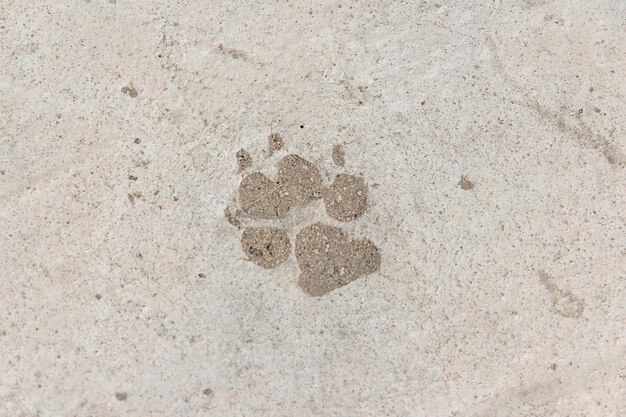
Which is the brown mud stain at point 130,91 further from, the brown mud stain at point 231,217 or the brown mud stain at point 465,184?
the brown mud stain at point 465,184

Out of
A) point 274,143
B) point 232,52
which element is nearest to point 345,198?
point 274,143

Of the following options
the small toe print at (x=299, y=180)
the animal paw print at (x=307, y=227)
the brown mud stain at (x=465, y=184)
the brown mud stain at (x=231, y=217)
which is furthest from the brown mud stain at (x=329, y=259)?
the brown mud stain at (x=465, y=184)

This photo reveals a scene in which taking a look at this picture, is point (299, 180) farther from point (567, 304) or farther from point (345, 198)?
point (567, 304)

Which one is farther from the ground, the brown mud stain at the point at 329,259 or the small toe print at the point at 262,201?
the small toe print at the point at 262,201

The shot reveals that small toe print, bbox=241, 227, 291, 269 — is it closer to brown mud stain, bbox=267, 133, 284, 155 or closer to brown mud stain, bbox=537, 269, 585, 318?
brown mud stain, bbox=267, 133, 284, 155

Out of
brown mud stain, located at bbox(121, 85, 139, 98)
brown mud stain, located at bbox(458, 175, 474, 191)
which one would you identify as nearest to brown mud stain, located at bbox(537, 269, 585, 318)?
brown mud stain, located at bbox(458, 175, 474, 191)

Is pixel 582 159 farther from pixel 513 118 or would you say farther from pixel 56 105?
A: pixel 56 105
